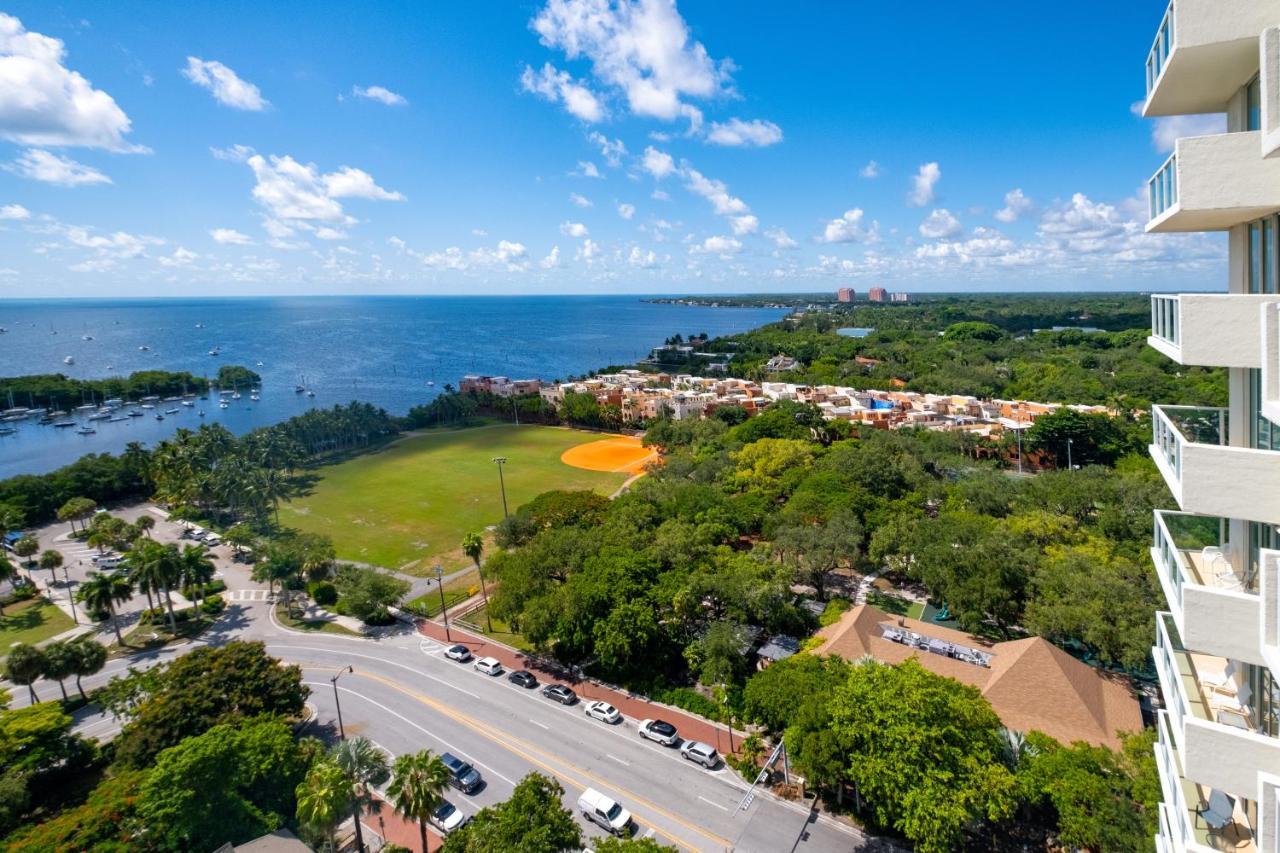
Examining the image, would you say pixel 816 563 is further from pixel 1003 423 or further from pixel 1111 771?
pixel 1003 423

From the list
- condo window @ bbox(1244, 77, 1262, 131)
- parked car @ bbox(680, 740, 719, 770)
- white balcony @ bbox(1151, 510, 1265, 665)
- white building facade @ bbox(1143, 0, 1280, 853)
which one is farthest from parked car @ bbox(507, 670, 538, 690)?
condo window @ bbox(1244, 77, 1262, 131)

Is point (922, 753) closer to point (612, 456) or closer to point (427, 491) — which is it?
point (427, 491)

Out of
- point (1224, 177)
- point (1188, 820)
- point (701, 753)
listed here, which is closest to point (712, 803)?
point (701, 753)

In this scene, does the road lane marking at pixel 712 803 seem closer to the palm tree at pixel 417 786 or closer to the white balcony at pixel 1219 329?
the palm tree at pixel 417 786

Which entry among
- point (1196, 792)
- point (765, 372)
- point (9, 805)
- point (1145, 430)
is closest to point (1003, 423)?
point (1145, 430)

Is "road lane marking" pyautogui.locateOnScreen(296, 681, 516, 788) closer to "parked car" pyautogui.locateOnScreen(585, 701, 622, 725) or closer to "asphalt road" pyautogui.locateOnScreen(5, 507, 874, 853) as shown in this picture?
"asphalt road" pyautogui.locateOnScreen(5, 507, 874, 853)

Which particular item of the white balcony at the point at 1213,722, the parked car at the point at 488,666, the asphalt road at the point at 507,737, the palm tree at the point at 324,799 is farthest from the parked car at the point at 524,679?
the white balcony at the point at 1213,722
